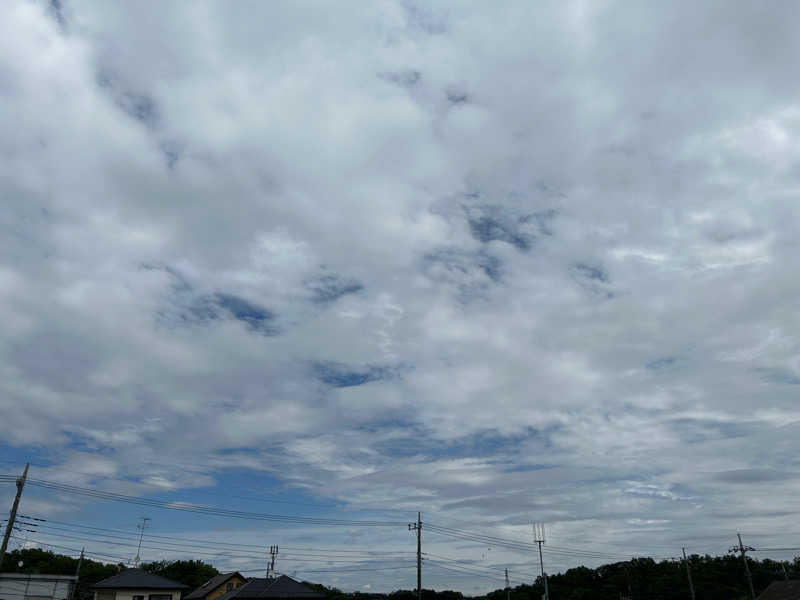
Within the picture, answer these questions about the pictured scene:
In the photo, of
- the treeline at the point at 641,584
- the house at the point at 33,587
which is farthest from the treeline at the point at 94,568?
the house at the point at 33,587

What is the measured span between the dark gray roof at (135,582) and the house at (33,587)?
11.5 m

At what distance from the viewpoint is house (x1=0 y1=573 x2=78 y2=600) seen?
189 ft

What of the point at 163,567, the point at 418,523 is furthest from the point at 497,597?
the point at 418,523

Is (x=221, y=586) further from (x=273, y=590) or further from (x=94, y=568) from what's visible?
(x=94, y=568)

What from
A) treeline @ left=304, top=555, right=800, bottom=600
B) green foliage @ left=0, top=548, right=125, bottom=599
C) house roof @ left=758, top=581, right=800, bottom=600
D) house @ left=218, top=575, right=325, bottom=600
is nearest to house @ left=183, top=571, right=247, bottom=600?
house @ left=218, top=575, right=325, bottom=600

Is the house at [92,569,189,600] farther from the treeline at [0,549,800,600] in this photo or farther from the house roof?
the house roof

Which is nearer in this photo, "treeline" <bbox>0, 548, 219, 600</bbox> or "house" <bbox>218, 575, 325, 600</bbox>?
"house" <bbox>218, 575, 325, 600</bbox>

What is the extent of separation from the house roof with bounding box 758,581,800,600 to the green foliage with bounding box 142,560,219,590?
116 metres

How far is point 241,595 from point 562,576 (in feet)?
352

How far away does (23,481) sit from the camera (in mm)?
51469

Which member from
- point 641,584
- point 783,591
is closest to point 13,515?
point 783,591

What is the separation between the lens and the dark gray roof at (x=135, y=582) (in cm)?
7250

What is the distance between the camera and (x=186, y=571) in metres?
Answer: 140

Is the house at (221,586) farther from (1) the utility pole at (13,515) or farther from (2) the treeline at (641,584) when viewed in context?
(1) the utility pole at (13,515)
